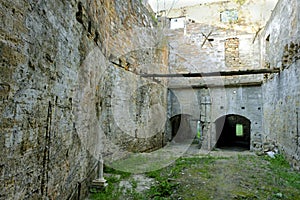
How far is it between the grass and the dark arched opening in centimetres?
681

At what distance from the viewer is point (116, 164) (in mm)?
5617

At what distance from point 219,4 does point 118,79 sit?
29.6ft

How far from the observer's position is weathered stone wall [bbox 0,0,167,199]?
5.26 feet

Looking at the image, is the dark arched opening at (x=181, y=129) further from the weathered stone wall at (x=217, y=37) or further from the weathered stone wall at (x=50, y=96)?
the weathered stone wall at (x=50, y=96)

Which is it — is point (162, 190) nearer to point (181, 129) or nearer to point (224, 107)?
point (224, 107)

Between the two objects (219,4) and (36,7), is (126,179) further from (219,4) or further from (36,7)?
(219,4)

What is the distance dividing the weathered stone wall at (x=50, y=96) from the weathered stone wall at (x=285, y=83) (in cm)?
481

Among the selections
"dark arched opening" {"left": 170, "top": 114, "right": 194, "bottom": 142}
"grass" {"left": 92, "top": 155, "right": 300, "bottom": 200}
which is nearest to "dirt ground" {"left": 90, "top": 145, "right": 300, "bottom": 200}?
"grass" {"left": 92, "top": 155, "right": 300, "bottom": 200}

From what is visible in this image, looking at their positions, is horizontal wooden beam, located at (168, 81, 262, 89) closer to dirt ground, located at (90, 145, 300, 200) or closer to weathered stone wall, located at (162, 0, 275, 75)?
weathered stone wall, located at (162, 0, 275, 75)

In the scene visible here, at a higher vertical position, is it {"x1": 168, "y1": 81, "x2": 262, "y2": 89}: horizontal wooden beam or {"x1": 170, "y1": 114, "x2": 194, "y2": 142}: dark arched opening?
{"x1": 168, "y1": 81, "x2": 262, "y2": 89}: horizontal wooden beam

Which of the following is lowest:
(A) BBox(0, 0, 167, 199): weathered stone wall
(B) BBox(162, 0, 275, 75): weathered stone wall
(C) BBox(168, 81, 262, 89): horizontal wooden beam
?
(A) BBox(0, 0, 167, 199): weathered stone wall

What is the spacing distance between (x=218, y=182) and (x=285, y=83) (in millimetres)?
3796

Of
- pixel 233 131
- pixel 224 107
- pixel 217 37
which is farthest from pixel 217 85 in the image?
pixel 233 131

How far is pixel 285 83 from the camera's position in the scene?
20.3 feet
